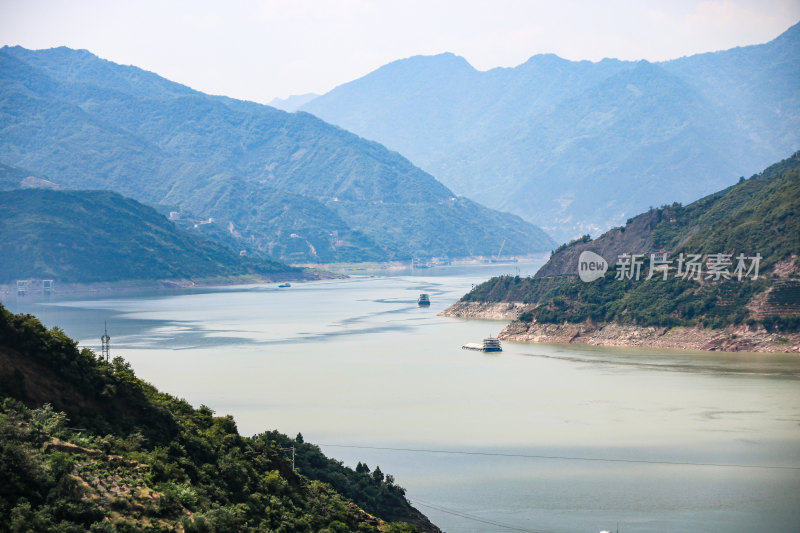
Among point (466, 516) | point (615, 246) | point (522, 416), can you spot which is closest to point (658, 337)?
point (522, 416)

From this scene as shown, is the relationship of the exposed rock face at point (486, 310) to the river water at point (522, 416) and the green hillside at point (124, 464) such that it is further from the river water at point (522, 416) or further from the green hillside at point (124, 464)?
the green hillside at point (124, 464)

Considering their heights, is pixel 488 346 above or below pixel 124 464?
above

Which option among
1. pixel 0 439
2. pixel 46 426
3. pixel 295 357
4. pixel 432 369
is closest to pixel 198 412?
pixel 46 426

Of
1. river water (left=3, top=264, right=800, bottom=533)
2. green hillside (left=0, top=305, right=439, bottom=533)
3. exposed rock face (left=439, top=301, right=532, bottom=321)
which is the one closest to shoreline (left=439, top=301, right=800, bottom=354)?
river water (left=3, top=264, right=800, bottom=533)

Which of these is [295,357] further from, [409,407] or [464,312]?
[464,312]

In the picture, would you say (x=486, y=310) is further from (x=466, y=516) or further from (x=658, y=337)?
(x=466, y=516)

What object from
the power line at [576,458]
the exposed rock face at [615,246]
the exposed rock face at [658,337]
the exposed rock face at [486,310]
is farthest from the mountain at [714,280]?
the power line at [576,458]
